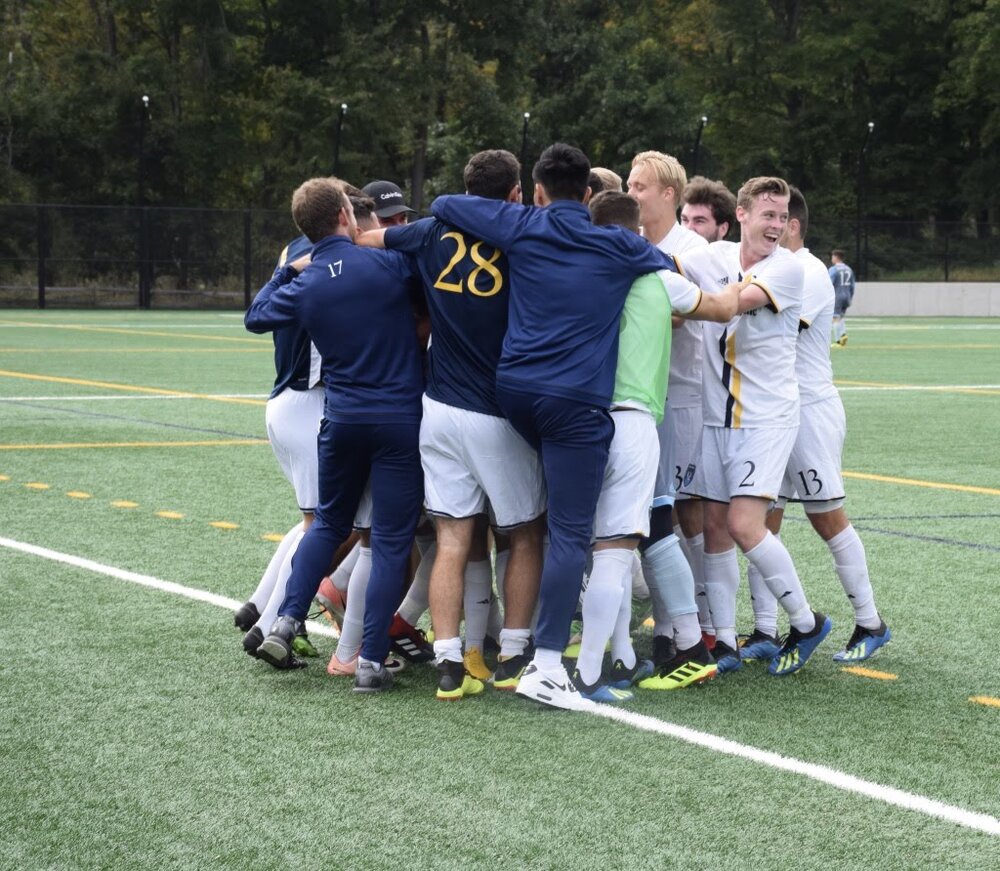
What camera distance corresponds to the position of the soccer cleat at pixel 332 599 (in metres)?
6.75

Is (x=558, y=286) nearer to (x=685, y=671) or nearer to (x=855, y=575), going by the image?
(x=685, y=671)

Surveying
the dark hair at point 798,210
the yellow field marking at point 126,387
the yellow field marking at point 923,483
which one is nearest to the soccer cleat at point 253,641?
the dark hair at point 798,210

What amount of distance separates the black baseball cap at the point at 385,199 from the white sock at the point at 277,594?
1.39 meters

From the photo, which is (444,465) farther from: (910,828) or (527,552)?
(910,828)

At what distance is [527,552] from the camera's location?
603 cm

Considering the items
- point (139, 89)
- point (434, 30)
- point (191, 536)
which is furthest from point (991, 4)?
point (191, 536)

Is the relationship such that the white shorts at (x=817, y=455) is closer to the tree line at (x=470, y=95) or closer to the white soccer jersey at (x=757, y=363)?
the white soccer jersey at (x=757, y=363)

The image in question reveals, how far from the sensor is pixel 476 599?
20.6 ft

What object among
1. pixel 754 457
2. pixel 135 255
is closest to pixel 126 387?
pixel 754 457

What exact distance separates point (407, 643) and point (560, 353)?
1512 millimetres

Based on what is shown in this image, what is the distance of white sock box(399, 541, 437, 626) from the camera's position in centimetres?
648

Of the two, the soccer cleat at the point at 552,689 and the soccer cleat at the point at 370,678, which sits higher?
the soccer cleat at the point at 552,689

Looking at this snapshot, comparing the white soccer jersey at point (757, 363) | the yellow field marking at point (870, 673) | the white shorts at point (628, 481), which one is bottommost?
the yellow field marking at point (870, 673)

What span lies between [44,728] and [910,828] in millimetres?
2826
